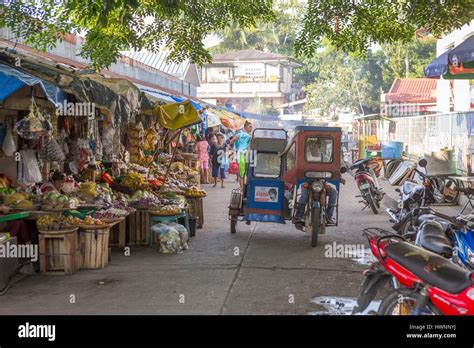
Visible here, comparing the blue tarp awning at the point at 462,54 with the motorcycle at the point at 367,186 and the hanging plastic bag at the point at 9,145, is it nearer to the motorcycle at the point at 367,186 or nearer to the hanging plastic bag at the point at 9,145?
the motorcycle at the point at 367,186

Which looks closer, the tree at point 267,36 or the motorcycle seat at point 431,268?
the motorcycle seat at point 431,268

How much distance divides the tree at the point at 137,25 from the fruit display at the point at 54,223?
3612 mm

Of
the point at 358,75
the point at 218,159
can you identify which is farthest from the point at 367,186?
the point at 358,75

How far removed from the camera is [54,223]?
8.29m

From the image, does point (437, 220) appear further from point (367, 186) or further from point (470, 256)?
point (367, 186)

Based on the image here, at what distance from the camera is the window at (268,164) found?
11336mm

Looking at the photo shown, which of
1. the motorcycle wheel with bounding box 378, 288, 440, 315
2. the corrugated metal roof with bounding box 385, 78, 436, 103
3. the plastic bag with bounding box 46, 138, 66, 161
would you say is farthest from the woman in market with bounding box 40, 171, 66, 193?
the corrugated metal roof with bounding box 385, 78, 436, 103

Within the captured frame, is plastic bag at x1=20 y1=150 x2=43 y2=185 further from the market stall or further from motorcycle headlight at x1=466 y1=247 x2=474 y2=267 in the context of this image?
motorcycle headlight at x1=466 y1=247 x2=474 y2=267

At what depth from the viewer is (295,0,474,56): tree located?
12.0m

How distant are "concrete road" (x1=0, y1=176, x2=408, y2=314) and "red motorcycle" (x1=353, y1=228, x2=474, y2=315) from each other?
1.96 m

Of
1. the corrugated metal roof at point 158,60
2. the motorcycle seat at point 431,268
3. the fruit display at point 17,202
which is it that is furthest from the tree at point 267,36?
the motorcycle seat at point 431,268

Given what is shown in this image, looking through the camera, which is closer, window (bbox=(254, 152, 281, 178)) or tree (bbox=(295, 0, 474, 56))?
window (bbox=(254, 152, 281, 178))

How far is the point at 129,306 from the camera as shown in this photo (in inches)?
267

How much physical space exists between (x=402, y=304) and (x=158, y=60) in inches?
957
